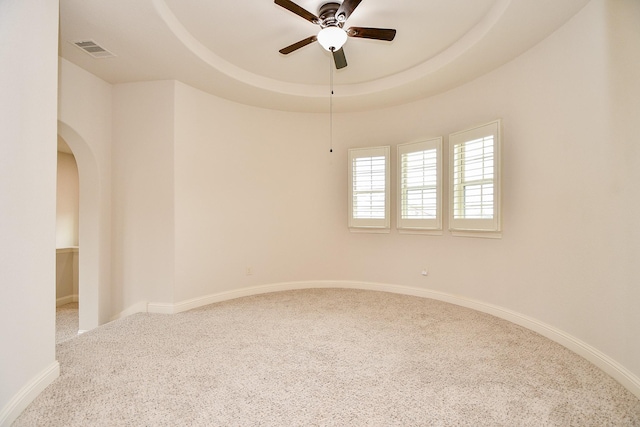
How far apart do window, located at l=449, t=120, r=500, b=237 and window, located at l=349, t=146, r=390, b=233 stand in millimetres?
912

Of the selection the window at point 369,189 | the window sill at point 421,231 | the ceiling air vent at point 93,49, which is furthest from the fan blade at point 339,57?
the window sill at point 421,231

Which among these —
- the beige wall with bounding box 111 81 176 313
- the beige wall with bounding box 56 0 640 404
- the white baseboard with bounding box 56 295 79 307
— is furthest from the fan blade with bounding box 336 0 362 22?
the white baseboard with bounding box 56 295 79 307

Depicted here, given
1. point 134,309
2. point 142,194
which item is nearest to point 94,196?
point 142,194

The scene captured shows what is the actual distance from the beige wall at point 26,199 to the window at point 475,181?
379 cm

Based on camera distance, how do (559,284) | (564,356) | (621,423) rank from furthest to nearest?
(559,284), (564,356), (621,423)

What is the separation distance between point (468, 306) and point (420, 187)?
158cm

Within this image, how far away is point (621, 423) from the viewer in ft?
5.36

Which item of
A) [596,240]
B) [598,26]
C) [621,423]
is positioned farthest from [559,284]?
[598,26]

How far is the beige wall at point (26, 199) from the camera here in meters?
1.63

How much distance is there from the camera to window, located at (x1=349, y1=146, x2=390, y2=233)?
4.33m

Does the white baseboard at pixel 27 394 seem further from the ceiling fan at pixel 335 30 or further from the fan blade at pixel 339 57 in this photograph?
the fan blade at pixel 339 57

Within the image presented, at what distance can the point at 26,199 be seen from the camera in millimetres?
1789

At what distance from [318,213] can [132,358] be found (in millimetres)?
2962

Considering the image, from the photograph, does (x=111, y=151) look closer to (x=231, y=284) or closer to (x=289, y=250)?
(x=231, y=284)
